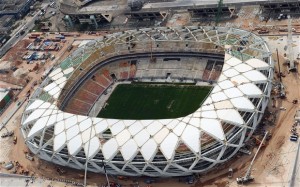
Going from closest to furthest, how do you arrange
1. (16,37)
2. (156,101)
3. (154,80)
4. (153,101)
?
(156,101)
(153,101)
(154,80)
(16,37)

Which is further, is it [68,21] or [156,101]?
[68,21]

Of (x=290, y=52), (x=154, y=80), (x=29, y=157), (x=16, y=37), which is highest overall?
(x=16, y=37)

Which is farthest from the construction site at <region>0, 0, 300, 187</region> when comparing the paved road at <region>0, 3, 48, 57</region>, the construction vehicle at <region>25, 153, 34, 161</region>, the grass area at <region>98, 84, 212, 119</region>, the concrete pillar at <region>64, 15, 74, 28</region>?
the grass area at <region>98, 84, 212, 119</region>

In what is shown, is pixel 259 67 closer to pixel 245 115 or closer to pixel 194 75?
pixel 245 115

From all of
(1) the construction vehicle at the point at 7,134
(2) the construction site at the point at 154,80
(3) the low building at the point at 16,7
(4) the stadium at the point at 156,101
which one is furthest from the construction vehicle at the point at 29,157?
(3) the low building at the point at 16,7

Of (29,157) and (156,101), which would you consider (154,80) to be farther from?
(29,157)

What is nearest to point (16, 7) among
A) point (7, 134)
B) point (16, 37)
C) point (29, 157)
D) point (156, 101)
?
point (16, 37)

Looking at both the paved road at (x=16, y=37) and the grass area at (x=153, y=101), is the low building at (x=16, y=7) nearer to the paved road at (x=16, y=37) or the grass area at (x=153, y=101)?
the paved road at (x=16, y=37)
